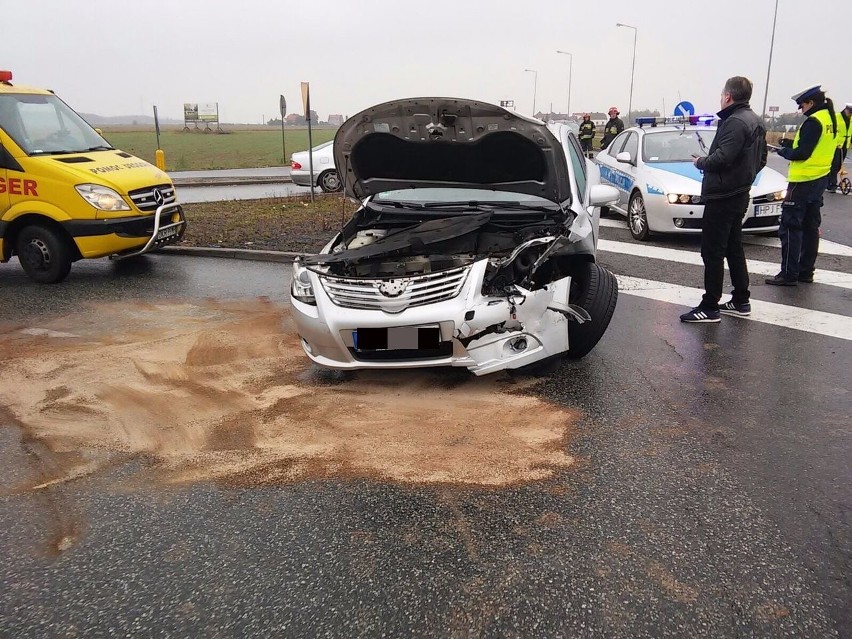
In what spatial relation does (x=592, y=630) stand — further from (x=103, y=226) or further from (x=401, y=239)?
(x=103, y=226)

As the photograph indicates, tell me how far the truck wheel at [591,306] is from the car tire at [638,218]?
5.17 m

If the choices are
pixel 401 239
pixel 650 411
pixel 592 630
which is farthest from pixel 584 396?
pixel 592 630

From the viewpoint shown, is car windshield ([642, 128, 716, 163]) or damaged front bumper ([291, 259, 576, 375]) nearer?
damaged front bumper ([291, 259, 576, 375])

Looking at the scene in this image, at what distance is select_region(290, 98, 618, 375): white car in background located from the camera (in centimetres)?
422

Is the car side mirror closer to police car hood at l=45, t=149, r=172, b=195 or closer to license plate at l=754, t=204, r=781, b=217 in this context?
license plate at l=754, t=204, r=781, b=217

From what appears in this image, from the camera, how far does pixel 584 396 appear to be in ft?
14.5

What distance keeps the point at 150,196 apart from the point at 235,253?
140 centimetres

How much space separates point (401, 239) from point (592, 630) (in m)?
3.01

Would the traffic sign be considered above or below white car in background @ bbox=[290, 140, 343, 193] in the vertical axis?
above

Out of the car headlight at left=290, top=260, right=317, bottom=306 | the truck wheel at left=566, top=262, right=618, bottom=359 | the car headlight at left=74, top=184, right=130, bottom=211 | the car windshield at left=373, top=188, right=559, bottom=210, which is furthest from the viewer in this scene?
the car headlight at left=74, top=184, right=130, bottom=211

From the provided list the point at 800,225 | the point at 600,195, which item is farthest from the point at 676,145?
the point at 600,195

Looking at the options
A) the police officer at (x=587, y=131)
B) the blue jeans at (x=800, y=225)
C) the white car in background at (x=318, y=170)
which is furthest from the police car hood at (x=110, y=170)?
the police officer at (x=587, y=131)

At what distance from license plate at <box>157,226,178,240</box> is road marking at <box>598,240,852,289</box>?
5.59 meters

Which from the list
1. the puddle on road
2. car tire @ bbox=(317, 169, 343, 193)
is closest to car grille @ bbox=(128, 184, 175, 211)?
the puddle on road
